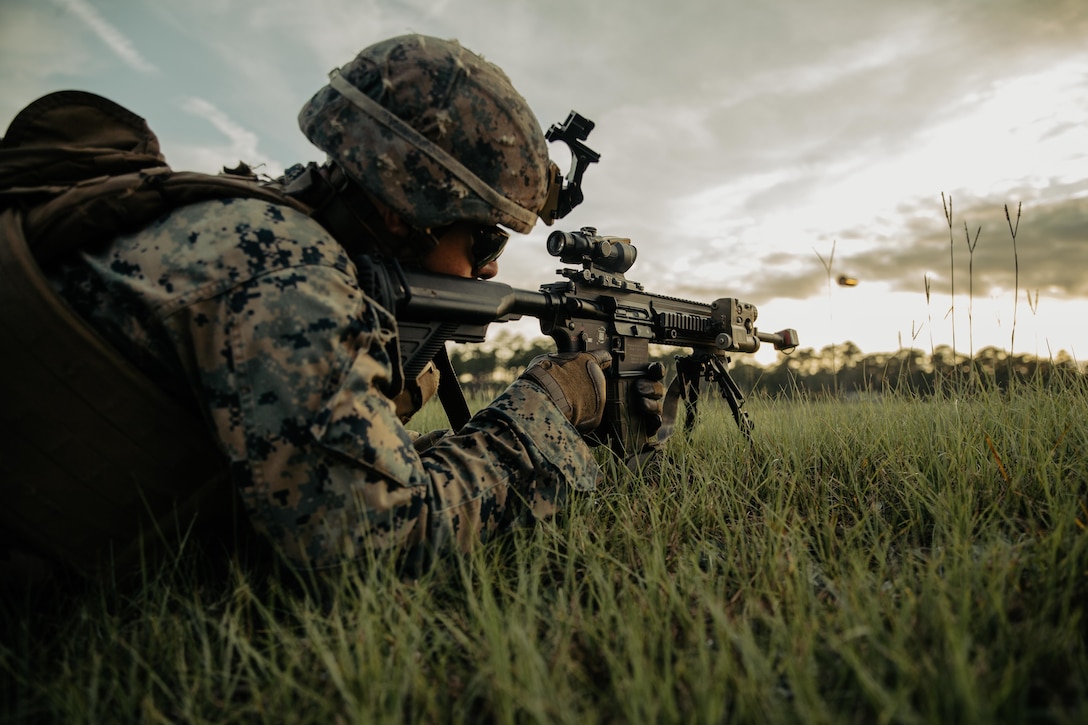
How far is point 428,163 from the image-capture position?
216cm

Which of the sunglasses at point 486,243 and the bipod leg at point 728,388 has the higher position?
the sunglasses at point 486,243

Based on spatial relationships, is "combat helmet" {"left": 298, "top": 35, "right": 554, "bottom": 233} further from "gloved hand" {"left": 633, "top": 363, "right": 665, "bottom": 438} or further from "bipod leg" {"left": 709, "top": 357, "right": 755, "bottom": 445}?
"bipod leg" {"left": 709, "top": 357, "right": 755, "bottom": 445}

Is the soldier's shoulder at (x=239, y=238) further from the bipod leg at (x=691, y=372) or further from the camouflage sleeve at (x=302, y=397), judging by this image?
the bipod leg at (x=691, y=372)

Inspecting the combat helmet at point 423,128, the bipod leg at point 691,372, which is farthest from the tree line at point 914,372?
the combat helmet at point 423,128

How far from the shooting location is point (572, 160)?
3.06m

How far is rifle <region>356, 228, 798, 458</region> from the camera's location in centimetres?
231

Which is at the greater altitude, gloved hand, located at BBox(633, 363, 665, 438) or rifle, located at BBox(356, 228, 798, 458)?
rifle, located at BBox(356, 228, 798, 458)

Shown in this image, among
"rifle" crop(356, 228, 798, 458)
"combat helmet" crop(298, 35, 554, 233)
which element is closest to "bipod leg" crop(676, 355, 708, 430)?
"rifle" crop(356, 228, 798, 458)

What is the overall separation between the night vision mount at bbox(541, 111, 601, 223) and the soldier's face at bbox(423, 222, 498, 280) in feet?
1.60

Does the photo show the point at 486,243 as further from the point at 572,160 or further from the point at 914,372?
the point at 914,372

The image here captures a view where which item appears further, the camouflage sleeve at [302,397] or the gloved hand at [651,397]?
the gloved hand at [651,397]

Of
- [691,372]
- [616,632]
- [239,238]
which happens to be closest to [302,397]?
[239,238]

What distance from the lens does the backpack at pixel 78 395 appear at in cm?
160

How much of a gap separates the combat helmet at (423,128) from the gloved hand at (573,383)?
0.72 meters
